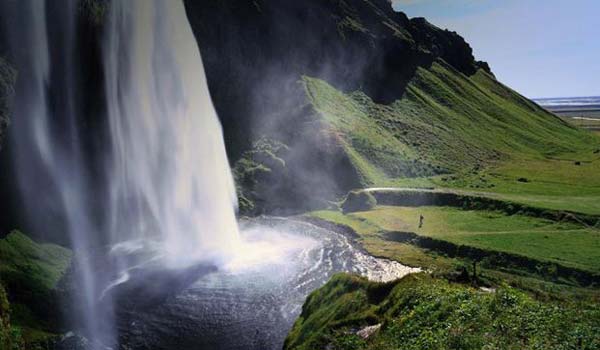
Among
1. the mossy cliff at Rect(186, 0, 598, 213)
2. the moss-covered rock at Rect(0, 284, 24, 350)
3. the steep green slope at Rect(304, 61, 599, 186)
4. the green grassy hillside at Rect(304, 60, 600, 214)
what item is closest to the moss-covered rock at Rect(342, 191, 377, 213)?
the mossy cliff at Rect(186, 0, 598, 213)

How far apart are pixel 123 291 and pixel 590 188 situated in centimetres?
8247

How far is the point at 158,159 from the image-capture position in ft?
259

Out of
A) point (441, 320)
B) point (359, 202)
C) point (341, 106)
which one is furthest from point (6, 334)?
point (341, 106)

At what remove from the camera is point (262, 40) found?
129000 mm

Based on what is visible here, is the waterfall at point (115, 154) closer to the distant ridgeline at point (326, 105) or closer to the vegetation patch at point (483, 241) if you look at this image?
the distant ridgeline at point (326, 105)

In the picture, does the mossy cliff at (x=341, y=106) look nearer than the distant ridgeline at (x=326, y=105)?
No

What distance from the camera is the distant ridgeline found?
90.7 meters

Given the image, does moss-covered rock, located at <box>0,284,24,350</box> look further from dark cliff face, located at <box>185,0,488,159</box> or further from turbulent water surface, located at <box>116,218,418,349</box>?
dark cliff face, located at <box>185,0,488,159</box>

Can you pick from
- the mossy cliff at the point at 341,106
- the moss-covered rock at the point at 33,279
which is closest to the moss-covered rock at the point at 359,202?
the mossy cliff at the point at 341,106

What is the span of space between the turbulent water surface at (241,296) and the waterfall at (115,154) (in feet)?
11.1

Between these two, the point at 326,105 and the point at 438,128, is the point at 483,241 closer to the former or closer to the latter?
the point at 326,105

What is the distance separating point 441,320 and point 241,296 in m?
28.6

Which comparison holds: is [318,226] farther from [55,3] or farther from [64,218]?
[55,3]

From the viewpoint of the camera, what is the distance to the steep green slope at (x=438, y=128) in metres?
108
